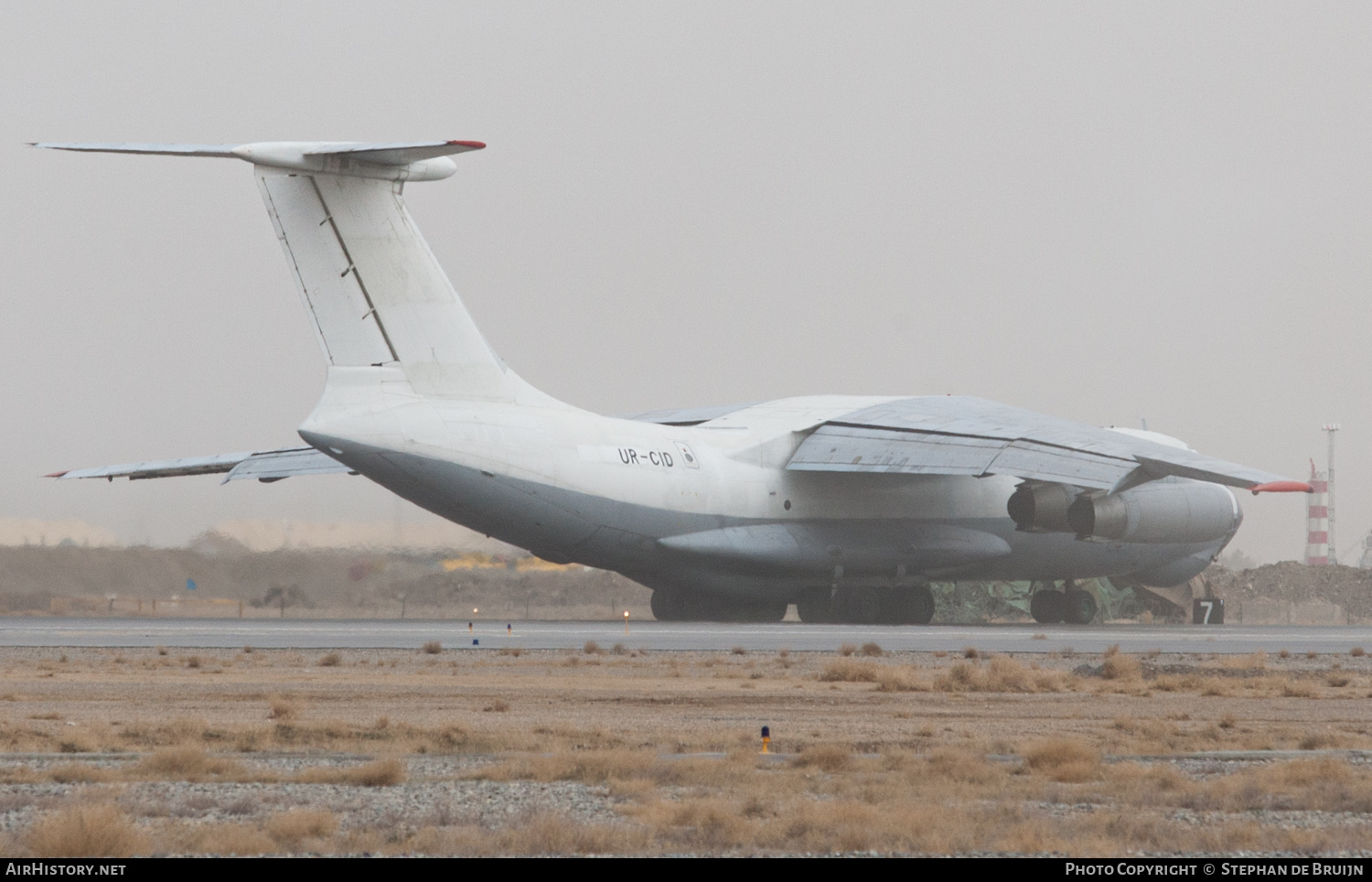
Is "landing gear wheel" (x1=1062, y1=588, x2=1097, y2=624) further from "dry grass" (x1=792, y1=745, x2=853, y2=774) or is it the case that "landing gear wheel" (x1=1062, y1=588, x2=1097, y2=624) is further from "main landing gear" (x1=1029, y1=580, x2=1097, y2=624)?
"dry grass" (x1=792, y1=745, x2=853, y2=774)

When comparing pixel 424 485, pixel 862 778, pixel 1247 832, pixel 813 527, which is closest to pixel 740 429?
pixel 813 527

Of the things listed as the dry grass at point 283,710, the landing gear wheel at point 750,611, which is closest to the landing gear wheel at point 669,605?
the landing gear wheel at point 750,611

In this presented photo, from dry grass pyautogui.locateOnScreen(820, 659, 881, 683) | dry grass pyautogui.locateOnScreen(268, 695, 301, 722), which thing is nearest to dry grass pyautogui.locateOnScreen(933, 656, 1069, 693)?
dry grass pyautogui.locateOnScreen(820, 659, 881, 683)

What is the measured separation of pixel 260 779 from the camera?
849cm

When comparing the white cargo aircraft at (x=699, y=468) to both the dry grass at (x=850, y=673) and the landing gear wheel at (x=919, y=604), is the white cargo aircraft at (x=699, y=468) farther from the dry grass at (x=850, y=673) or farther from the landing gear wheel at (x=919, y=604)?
the dry grass at (x=850, y=673)

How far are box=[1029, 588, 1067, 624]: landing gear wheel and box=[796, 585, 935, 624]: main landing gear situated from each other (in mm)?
3984

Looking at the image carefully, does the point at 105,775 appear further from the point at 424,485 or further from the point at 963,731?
the point at 424,485

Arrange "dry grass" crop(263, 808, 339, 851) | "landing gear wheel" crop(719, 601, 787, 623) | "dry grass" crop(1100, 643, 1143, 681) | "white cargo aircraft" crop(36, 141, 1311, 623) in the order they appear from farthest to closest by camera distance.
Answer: "landing gear wheel" crop(719, 601, 787, 623) → "white cargo aircraft" crop(36, 141, 1311, 623) → "dry grass" crop(1100, 643, 1143, 681) → "dry grass" crop(263, 808, 339, 851)

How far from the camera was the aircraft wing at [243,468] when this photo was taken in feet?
93.1

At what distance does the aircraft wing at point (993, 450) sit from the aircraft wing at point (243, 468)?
28.2 feet

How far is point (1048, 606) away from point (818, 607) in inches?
232

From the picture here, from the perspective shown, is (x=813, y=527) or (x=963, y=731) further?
(x=813, y=527)

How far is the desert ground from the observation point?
6.73 metres

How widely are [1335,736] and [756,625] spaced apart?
15471mm
